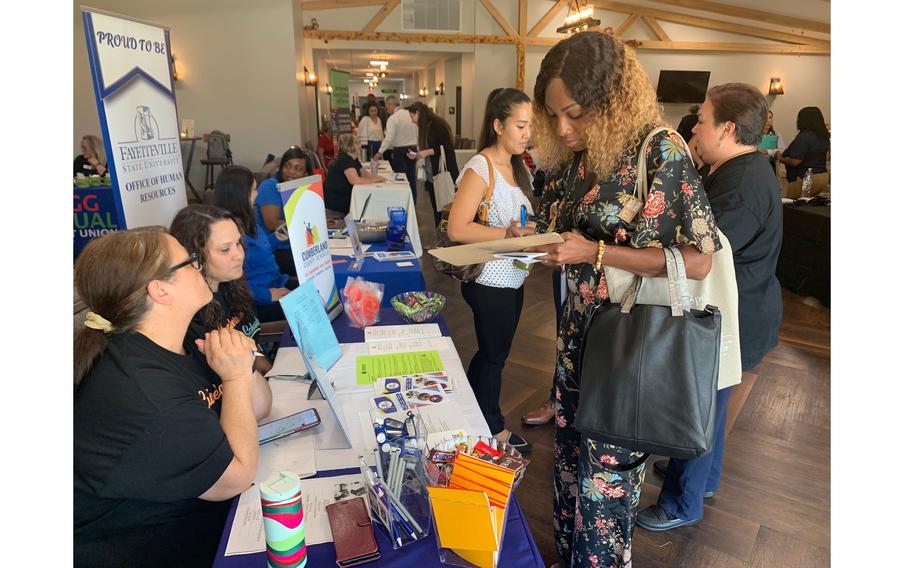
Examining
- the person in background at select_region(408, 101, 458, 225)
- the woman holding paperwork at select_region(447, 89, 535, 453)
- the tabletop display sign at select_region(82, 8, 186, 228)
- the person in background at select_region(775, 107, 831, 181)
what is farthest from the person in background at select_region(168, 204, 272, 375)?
the person in background at select_region(775, 107, 831, 181)

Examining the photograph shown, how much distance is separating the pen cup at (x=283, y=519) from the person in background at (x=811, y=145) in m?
6.68

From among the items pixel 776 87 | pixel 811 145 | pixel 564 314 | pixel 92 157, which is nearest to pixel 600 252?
pixel 564 314

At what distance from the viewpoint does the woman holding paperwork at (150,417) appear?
1.05 meters

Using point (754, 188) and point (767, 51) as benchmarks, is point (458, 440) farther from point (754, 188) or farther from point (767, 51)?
point (767, 51)

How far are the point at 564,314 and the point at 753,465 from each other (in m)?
1.57

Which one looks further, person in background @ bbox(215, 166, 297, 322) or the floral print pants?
person in background @ bbox(215, 166, 297, 322)

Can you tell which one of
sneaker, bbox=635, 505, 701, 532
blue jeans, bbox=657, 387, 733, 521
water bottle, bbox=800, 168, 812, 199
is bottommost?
sneaker, bbox=635, 505, 701, 532

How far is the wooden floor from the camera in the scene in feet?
6.48

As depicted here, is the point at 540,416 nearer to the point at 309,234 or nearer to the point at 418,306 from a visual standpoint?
the point at 418,306

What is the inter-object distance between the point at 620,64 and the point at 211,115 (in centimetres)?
833

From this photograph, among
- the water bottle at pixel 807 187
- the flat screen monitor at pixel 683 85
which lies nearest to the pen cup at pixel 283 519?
the water bottle at pixel 807 187

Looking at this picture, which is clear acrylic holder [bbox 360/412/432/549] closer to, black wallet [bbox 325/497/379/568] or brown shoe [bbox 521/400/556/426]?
black wallet [bbox 325/497/379/568]

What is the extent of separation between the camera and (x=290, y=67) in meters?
8.20

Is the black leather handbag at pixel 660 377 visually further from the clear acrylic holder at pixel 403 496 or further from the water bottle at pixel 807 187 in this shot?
the water bottle at pixel 807 187
